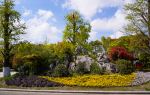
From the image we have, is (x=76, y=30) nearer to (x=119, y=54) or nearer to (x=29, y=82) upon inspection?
(x=119, y=54)

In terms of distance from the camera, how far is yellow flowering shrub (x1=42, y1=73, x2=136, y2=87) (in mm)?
27216

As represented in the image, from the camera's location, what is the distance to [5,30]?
34.1 m

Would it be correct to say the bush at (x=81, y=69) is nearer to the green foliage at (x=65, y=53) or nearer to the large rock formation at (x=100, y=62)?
the large rock formation at (x=100, y=62)

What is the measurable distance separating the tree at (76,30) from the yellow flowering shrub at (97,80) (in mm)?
10138

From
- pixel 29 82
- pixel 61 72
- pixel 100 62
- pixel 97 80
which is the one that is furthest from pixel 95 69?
pixel 29 82

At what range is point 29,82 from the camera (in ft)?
95.9

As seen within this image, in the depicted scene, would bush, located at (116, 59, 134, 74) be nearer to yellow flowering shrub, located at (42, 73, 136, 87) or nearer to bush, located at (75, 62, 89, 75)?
yellow flowering shrub, located at (42, 73, 136, 87)

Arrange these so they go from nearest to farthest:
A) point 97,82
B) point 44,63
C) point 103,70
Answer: point 97,82 < point 103,70 < point 44,63

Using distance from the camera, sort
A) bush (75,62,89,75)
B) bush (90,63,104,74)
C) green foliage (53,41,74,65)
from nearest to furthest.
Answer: bush (90,63,104,74) < bush (75,62,89,75) < green foliage (53,41,74,65)

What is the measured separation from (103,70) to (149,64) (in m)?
11.9

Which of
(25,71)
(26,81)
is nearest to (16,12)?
(25,71)

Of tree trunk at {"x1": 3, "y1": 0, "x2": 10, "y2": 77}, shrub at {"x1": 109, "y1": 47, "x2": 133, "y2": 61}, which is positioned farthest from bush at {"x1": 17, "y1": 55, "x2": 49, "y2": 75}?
shrub at {"x1": 109, "y1": 47, "x2": 133, "y2": 61}

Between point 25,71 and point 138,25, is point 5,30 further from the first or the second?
point 138,25

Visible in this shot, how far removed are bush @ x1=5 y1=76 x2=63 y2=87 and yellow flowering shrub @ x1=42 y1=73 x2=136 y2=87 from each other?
0.97m
